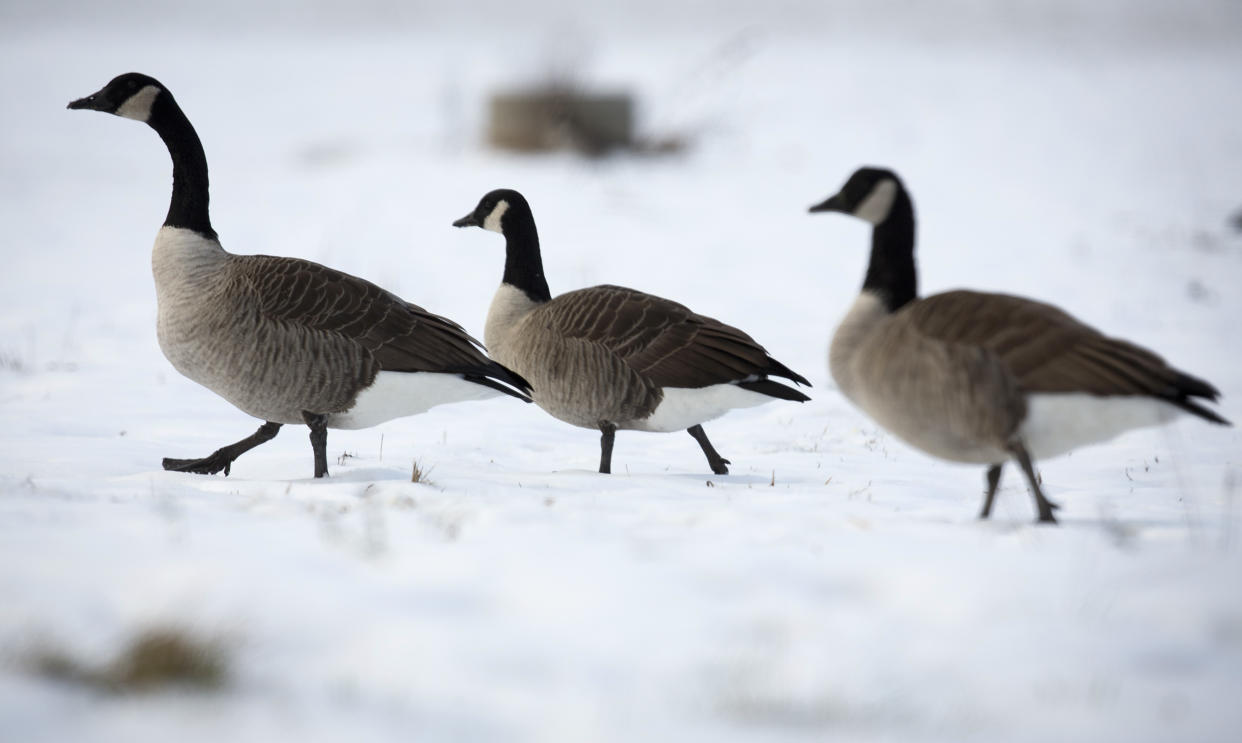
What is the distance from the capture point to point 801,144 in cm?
2689

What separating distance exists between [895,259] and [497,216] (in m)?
3.07

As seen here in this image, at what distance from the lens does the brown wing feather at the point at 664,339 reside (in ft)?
21.1

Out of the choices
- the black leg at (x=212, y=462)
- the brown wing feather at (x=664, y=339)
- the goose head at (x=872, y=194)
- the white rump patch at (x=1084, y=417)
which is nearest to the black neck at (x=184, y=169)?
the black leg at (x=212, y=462)

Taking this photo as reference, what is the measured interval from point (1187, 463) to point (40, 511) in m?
6.37

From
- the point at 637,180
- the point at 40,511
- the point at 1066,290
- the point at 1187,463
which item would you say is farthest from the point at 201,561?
the point at 637,180

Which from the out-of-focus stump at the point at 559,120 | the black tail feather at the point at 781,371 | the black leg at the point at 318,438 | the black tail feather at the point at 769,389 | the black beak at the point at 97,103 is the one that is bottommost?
the black leg at the point at 318,438

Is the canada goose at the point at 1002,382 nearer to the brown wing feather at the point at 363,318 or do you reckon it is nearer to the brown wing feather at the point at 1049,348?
the brown wing feather at the point at 1049,348

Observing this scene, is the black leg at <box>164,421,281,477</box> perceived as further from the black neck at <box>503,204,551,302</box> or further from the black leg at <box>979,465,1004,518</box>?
the black leg at <box>979,465,1004,518</box>

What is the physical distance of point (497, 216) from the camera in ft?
24.7

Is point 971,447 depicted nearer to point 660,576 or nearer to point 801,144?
point 660,576

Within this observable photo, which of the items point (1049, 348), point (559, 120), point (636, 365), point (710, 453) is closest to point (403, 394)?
point (636, 365)

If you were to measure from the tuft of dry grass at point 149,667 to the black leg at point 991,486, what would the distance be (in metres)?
3.29

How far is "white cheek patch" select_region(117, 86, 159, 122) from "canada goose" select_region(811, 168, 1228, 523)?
443cm

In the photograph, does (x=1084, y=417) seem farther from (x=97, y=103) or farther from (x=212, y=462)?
(x=97, y=103)
